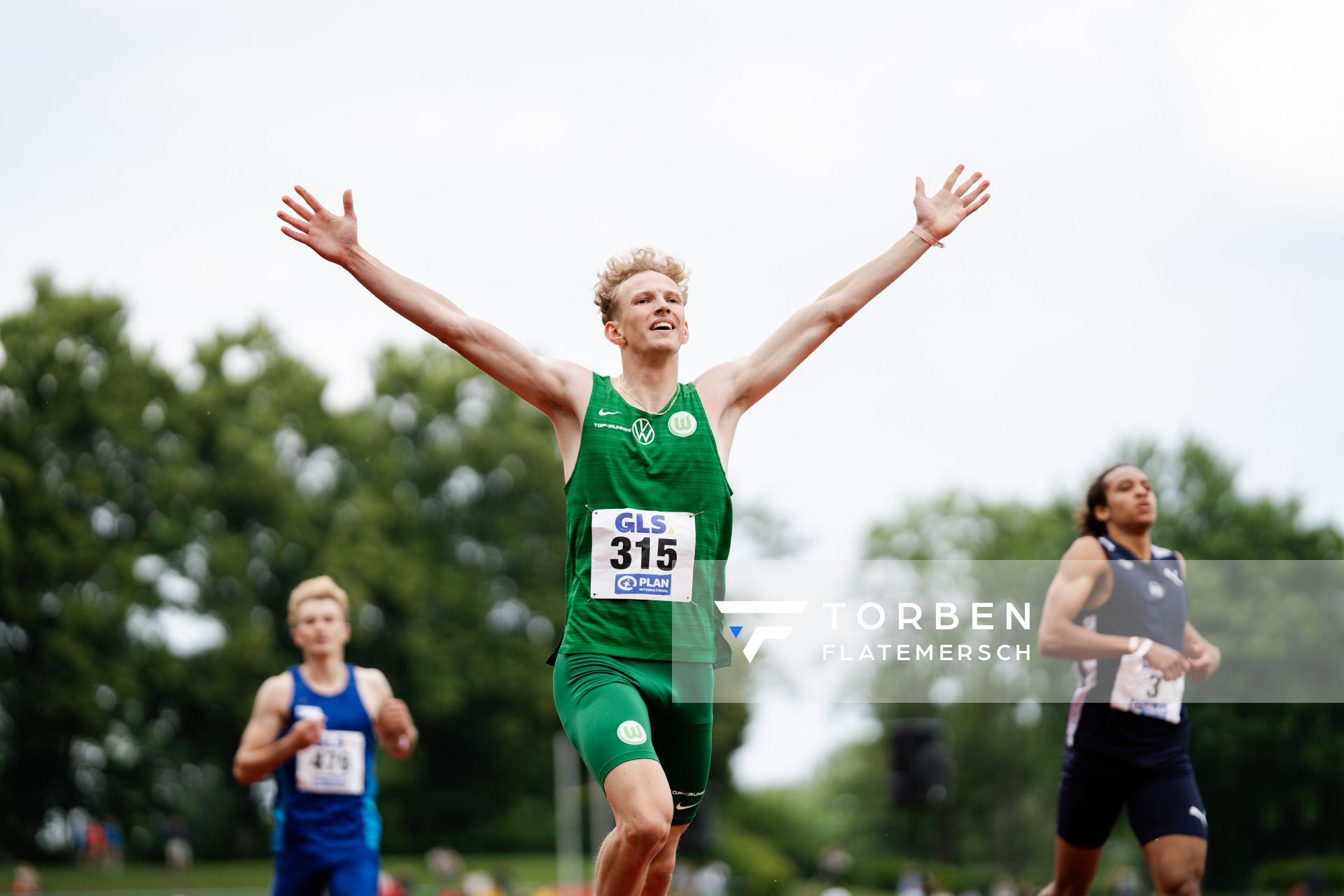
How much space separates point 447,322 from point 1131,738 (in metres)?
3.92

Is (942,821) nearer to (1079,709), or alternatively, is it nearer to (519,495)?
(519,495)

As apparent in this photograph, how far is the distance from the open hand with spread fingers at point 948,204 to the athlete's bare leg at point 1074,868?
3.11 metres

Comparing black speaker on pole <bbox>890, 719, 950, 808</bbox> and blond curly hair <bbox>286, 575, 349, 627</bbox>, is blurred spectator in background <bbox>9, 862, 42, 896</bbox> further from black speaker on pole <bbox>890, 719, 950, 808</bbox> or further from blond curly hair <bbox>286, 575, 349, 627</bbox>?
blond curly hair <bbox>286, 575, 349, 627</bbox>

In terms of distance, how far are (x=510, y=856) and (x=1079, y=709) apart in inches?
1774

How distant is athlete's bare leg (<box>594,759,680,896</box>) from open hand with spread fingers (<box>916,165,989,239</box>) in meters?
2.92

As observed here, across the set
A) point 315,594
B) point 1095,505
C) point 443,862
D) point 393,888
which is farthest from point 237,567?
point 1095,505

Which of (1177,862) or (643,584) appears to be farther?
(1177,862)

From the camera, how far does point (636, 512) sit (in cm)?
581

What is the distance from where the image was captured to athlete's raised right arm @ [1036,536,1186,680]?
283 inches

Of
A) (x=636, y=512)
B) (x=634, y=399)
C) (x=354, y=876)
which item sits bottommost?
(x=354, y=876)

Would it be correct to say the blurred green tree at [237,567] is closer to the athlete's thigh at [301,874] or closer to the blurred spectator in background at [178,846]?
the blurred spectator in background at [178,846]

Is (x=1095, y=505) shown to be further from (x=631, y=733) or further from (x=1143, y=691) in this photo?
(x=631, y=733)

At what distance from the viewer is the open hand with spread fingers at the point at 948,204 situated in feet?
22.5

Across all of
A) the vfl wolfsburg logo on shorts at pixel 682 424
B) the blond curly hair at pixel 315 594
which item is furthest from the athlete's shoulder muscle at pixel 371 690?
the vfl wolfsburg logo on shorts at pixel 682 424
